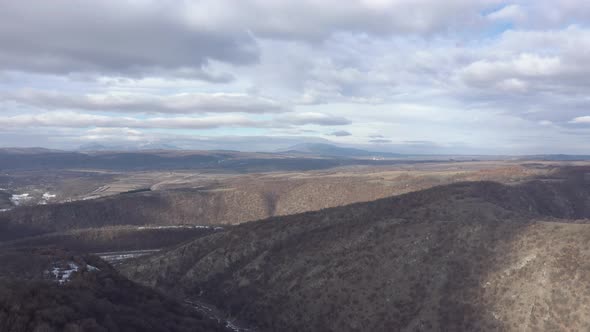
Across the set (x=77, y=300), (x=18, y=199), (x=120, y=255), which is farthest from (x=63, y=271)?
(x=18, y=199)

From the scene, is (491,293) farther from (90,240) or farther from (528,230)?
(90,240)

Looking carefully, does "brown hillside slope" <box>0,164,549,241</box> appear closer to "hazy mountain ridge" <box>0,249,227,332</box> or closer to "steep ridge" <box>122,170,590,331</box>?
"steep ridge" <box>122,170,590,331</box>

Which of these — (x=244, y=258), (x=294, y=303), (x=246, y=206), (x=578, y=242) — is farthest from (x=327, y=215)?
(x=246, y=206)

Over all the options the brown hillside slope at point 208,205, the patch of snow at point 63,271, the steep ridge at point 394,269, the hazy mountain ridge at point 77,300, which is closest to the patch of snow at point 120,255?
the steep ridge at point 394,269

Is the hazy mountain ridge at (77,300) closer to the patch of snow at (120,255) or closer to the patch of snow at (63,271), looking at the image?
the patch of snow at (63,271)

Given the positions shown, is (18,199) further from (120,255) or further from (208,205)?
(120,255)

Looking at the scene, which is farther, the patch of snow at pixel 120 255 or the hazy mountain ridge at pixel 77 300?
the patch of snow at pixel 120 255

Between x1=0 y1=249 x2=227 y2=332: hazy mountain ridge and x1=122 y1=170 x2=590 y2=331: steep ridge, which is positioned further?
x1=122 y1=170 x2=590 y2=331: steep ridge

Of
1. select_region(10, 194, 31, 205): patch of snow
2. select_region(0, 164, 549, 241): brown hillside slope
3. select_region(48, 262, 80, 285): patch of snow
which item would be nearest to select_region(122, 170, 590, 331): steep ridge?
select_region(48, 262, 80, 285): patch of snow
